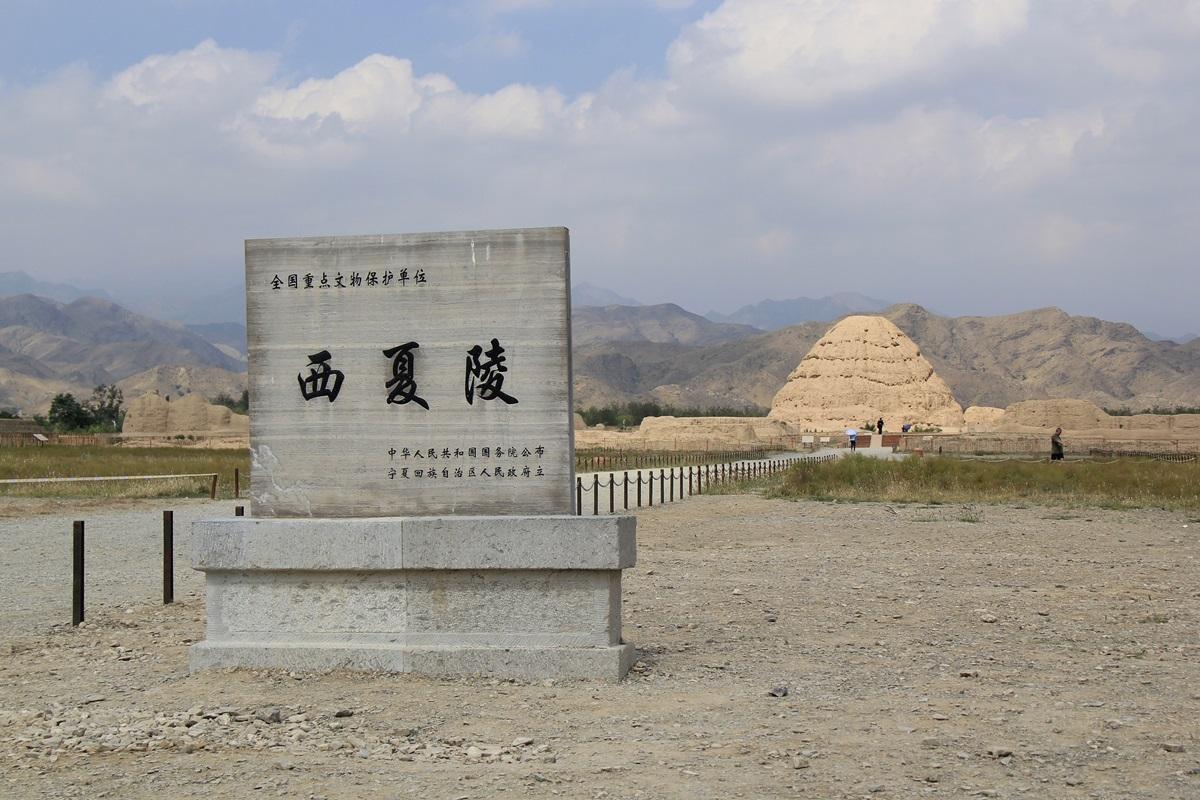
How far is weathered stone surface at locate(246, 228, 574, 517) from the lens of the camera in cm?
767

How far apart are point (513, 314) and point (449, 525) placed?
139 cm

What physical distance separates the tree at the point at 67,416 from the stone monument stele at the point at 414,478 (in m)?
82.3

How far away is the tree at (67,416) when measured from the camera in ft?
277

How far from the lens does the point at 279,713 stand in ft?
21.6

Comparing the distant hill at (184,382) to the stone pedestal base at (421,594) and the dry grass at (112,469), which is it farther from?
the stone pedestal base at (421,594)

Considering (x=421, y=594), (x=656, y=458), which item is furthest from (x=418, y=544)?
(x=656, y=458)

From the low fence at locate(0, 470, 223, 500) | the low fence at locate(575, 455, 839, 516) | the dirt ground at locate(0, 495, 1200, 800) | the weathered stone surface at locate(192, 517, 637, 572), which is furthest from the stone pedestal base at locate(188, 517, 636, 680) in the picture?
the low fence at locate(0, 470, 223, 500)

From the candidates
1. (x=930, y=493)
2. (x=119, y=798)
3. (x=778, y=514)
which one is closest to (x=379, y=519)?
(x=119, y=798)

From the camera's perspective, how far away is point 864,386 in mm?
92062

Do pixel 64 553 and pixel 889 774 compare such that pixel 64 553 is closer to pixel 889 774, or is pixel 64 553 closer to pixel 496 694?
pixel 496 694

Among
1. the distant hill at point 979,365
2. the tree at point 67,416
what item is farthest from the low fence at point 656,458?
the distant hill at point 979,365

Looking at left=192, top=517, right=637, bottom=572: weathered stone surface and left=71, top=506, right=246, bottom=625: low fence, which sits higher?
left=192, top=517, right=637, bottom=572: weathered stone surface

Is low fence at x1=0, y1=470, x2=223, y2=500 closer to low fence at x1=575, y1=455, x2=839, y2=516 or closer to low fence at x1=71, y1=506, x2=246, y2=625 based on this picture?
low fence at x1=575, y1=455, x2=839, y2=516

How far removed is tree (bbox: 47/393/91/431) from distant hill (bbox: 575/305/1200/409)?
63796 millimetres
